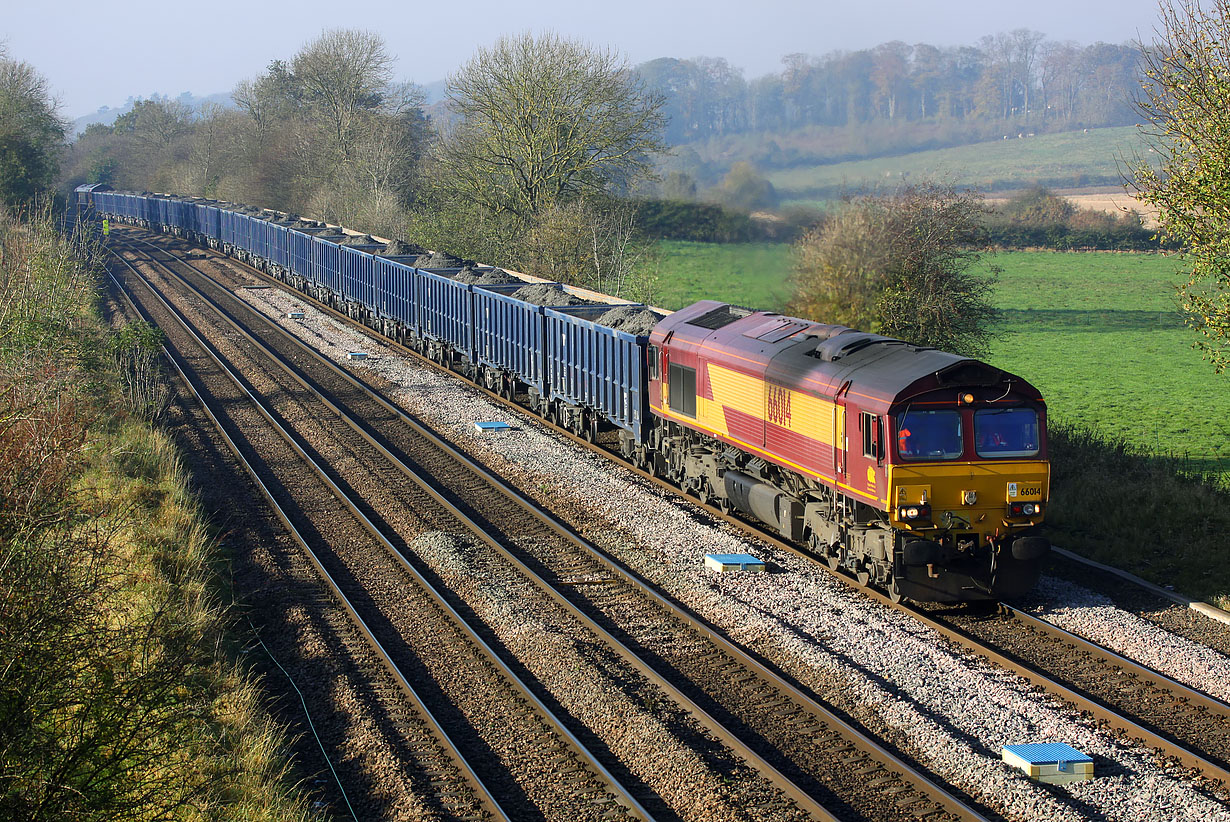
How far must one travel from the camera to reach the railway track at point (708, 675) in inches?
348

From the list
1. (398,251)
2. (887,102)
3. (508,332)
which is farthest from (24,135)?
(887,102)

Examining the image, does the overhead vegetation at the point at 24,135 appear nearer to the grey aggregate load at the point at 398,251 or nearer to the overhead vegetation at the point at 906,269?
the grey aggregate load at the point at 398,251

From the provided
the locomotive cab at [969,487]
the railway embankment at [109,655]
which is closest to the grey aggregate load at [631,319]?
the locomotive cab at [969,487]

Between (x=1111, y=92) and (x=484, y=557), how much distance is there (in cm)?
1336

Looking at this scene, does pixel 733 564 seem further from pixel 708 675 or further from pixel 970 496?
pixel 970 496

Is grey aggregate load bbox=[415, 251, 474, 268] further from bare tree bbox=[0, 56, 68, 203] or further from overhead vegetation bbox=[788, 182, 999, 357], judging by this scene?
bare tree bbox=[0, 56, 68, 203]

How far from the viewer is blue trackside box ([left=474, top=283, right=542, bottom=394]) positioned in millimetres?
23761

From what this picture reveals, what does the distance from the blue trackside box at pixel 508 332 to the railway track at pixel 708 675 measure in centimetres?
572

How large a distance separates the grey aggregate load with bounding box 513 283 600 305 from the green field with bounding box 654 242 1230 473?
3247 millimetres

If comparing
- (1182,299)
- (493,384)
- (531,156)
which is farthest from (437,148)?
(1182,299)

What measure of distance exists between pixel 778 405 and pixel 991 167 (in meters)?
13.3

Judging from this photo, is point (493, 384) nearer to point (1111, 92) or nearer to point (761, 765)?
point (1111, 92)

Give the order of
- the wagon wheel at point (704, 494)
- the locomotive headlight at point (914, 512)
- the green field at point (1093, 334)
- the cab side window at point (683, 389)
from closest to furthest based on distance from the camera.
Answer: the locomotive headlight at point (914, 512)
the cab side window at point (683, 389)
the wagon wheel at point (704, 494)
the green field at point (1093, 334)

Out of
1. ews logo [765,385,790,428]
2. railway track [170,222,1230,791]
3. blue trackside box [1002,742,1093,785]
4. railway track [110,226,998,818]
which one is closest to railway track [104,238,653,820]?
railway track [110,226,998,818]
